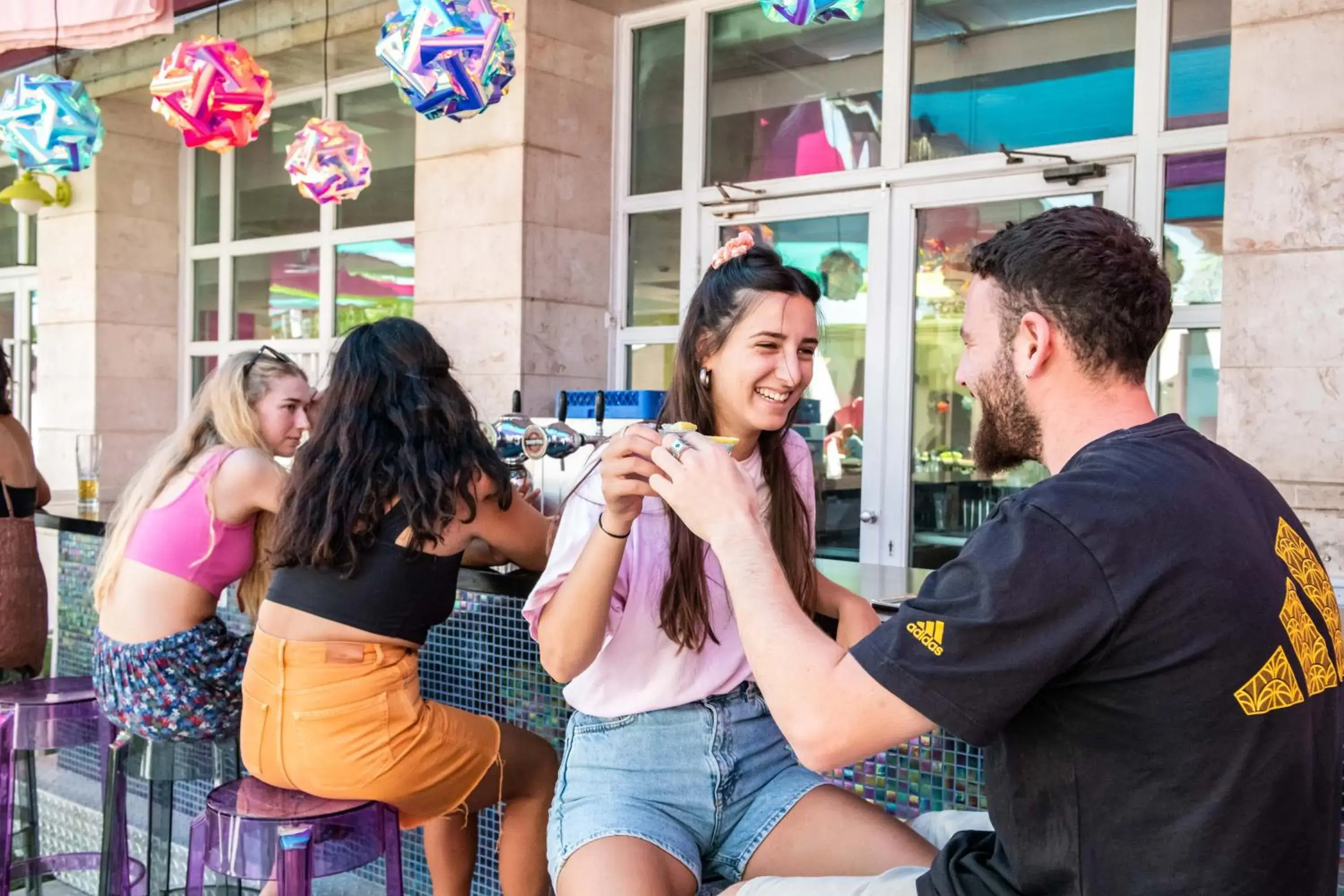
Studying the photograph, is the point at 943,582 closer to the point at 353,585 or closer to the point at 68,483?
the point at 353,585

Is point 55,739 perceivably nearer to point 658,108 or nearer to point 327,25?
point 658,108

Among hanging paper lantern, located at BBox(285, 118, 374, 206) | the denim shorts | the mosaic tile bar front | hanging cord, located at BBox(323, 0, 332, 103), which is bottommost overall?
the mosaic tile bar front

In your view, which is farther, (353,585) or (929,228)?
(929,228)

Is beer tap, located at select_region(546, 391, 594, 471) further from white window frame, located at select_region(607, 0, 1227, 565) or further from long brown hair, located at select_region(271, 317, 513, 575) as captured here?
white window frame, located at select_region(607, 0, 1227, 565)

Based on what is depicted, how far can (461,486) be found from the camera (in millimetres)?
2293

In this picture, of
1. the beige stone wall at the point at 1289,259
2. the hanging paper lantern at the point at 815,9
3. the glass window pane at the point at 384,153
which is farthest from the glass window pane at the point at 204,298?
the beige stone wall at the point at 1289,259

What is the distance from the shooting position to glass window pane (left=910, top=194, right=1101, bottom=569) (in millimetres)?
4652

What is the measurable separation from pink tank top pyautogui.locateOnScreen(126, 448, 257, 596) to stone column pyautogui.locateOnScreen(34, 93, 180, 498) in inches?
188

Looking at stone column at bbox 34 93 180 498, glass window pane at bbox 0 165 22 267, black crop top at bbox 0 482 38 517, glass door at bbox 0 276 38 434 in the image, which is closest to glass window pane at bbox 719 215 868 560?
black crop top at bbox 0 482 38 517

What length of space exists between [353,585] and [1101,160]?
10.6 ft

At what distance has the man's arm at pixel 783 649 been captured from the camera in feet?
3.89

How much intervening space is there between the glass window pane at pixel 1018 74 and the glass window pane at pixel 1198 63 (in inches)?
5.5

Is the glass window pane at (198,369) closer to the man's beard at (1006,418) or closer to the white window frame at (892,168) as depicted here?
the white window frame at (892,168)

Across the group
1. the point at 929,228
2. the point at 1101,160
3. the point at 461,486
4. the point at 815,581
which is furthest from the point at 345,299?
the point at 815,581
